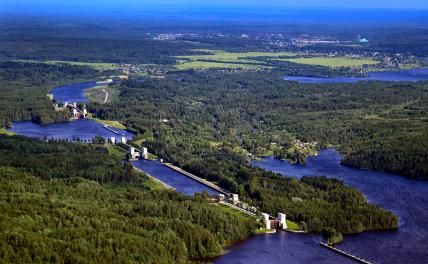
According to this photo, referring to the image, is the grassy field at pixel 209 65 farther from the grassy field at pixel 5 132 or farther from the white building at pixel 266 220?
the white building at pixel 266 220

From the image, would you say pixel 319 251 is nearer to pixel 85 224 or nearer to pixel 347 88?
pixel 85 224

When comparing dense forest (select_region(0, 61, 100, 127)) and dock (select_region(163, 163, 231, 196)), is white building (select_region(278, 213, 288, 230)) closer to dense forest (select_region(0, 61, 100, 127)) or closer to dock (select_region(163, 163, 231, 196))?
dock (select_region(163, 163, 231, 196))

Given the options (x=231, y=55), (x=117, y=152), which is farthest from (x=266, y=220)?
(x=231, y=55)

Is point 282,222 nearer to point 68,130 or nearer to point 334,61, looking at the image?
point 68,130

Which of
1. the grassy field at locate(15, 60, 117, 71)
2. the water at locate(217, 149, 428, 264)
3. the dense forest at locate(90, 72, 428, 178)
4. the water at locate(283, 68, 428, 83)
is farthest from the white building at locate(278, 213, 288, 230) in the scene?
the grassy field at locate(15, 60, 117, 71)

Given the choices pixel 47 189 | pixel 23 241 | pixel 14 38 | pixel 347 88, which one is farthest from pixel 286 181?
pixel 14 38

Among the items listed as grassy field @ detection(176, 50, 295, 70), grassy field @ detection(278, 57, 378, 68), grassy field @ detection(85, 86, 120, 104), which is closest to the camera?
grassy field @ detection(85, 86, 120, 104)
